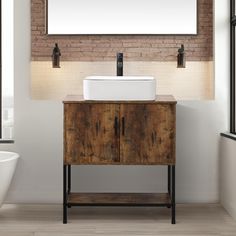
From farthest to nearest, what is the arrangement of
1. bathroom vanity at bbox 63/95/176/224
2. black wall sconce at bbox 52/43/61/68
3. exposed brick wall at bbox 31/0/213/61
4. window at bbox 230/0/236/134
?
exposed brick wall at bbox 31/0/213/61 → black wall sconce at bbox 52/43/61/68 → window at bbox 230/0/236/134 → bathroom vanity at bbox 63/95/176/224

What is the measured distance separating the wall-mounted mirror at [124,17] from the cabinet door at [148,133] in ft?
3.59

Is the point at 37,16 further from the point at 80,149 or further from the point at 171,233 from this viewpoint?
the point at 171,233

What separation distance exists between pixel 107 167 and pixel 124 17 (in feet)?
4.25

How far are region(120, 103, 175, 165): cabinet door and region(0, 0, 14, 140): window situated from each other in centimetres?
132

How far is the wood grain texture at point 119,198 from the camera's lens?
13.4 ft

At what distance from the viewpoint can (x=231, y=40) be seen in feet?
14.9

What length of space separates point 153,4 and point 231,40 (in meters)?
0.75

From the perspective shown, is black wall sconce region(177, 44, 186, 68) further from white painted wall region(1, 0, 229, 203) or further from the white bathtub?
the white bathtub

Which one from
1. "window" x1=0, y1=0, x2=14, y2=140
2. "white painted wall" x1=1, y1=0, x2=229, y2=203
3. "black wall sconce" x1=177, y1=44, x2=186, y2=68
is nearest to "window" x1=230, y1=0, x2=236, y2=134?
"white painted wall" x1=1, y1=0, x2=229, y2=203

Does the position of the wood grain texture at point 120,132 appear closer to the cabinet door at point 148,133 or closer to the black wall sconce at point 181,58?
the cabinet door at point 148,133

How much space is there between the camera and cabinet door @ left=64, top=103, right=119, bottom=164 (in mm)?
3984

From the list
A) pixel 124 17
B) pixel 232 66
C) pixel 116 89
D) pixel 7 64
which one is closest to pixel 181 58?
pixel 232 66

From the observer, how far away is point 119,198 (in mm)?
4219

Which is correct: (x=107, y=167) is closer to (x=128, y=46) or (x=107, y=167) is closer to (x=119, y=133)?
(x=119, y=133)
